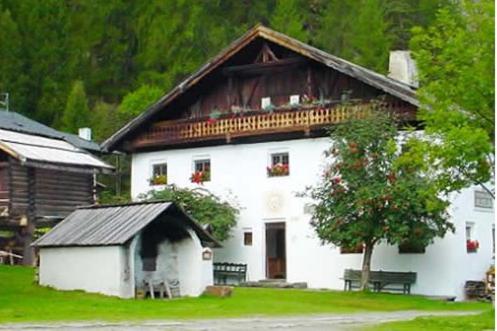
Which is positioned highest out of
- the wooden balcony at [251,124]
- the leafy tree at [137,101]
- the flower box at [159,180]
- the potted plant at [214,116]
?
the leafy tree at [137,101]

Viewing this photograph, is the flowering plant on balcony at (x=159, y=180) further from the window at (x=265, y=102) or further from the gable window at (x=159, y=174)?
the window at (x=265, y=102)

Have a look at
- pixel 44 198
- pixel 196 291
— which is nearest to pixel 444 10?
pixel 196 291

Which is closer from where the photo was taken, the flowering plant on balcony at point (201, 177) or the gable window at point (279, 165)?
the gable window at point (279, 165)

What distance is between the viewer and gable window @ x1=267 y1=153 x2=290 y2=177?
3944 centimetres

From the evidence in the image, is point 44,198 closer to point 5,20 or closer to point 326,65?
point 326,65

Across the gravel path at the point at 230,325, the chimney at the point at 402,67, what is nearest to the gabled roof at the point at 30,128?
the chimney at the point at 402,67

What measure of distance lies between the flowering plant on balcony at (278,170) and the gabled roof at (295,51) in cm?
408

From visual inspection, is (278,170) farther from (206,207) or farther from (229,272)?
(229,272)

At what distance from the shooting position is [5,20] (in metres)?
62.3

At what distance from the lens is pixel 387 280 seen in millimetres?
36469

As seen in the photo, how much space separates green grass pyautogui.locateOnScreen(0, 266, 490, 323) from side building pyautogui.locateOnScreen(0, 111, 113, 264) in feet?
14.7

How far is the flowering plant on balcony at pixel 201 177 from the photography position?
41312 millimetres

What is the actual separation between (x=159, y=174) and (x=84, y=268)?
47.3 feet

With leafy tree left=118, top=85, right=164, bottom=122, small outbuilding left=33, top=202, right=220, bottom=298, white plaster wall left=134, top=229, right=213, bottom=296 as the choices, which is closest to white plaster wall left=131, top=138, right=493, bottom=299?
small outbuilding left=33, top=202, right=220, bottom=298
